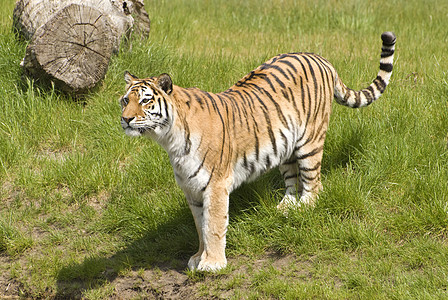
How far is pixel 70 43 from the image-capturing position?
6.16m

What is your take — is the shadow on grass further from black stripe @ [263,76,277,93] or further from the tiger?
black stripe @ [263,76,277,93]

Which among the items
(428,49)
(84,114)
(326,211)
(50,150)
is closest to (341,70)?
(428,49)

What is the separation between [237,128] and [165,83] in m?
0.78

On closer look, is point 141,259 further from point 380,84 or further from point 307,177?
point 380,84

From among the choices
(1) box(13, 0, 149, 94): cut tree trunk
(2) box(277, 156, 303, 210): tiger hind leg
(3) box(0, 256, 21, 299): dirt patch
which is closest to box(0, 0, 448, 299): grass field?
(3) box(0, 256, 21, 299): dirt patch

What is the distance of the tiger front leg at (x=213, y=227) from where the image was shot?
426 cm

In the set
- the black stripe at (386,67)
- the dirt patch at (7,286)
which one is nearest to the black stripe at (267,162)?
the black stripe at (386,67)

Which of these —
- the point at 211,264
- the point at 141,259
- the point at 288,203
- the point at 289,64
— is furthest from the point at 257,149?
the point at 141,259

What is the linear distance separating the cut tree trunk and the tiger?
222 centimetres

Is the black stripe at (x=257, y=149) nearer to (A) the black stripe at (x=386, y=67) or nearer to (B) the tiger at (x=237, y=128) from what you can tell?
(B) the tiger at (x=237, y=128)

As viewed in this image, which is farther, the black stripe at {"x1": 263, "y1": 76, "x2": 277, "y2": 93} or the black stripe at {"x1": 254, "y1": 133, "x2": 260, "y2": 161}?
the black stripe at {"x1": 263, "y1": 76, "x2": 277, "y2": 93}

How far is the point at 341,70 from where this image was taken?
6750 mm

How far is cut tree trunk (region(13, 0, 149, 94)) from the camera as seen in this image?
240 inches

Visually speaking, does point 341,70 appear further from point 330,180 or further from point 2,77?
point 2,77
